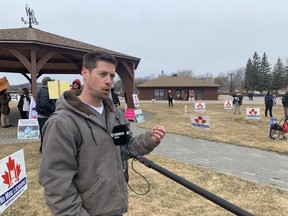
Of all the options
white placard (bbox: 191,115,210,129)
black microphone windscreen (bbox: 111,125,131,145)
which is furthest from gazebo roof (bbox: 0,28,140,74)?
black microphone windscreen (bbox: 111,125,131,145)

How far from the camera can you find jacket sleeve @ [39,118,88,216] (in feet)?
5.37

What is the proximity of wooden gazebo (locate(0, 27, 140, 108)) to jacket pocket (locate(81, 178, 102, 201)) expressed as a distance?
418 inches

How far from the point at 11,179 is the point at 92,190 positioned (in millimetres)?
2319

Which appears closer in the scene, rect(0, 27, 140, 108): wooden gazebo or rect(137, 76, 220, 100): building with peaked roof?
rect(0, 27, 140, 108): wooden gazebo

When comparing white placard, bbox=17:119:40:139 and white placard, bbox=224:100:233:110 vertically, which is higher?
white placard, bbox=17:119:40:139

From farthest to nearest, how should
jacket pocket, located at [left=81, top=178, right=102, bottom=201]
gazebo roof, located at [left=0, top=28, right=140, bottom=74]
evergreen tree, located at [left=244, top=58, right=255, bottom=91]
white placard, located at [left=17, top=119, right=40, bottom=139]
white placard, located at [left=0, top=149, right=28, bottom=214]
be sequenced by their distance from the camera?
1. evergreen tree, located at [left=244, top=58, right=255, bottom=91]
2. gazebo roof, located at [left=0, top=28, right=140, bottom=74]
3. white placard, located at [left=17, top=119, right=40, bottom=139]
4. white placard, located at [left=0, top=149, right=28, bottom=214]
5. jacket pocket, located at [left=81, top=178, right=102, bottom=201]

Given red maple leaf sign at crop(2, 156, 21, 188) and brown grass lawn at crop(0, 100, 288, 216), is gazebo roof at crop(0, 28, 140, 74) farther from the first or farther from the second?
red maple leaf sign at crop(2, 156, 21, 188)

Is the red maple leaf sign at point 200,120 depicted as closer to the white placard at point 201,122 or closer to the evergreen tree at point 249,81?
the white placard at point 201,122

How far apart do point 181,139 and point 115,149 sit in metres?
8.32

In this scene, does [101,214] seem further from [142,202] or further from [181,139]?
[181,139]

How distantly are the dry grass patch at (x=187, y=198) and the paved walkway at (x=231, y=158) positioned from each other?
543 millimetres

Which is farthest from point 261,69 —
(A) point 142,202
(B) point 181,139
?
(A) point 142,202

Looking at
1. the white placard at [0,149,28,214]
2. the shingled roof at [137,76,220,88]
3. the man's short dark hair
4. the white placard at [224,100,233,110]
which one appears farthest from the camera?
the shingled roof at [137,76,220,88]

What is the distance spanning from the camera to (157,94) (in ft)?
165
